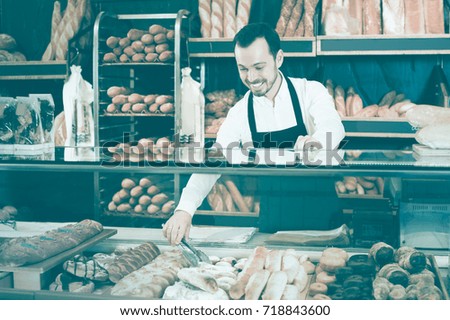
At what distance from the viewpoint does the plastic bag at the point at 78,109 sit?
3393mm

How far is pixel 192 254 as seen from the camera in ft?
5.72

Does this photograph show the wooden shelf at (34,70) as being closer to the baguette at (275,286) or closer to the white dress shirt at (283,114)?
the white dress shirt at (283,114)

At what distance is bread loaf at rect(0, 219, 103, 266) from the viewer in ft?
5.16

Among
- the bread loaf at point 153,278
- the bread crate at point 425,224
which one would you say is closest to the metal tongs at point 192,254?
the bread loaf at point 153,278

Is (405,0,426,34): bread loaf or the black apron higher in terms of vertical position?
(405,0,426,34): bread loaf

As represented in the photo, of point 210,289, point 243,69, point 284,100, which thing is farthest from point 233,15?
point 210,289

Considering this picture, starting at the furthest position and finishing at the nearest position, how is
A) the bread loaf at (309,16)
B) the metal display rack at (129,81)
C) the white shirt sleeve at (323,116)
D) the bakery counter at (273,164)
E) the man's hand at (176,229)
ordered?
the metal display rack at (129,81) < the bread loaf at (309,16) < the white shirt sleeve at (323,116) < the man's hand at (176,229) < the bakery counter at (273,164)

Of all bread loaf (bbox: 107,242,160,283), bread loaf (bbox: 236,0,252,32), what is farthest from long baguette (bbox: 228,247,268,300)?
bread loaf (bbox: 236,0,252,32)

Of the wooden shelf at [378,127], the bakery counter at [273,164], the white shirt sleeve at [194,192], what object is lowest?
the white shirt sleeve at [194,192]

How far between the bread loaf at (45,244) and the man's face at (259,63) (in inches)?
59.4

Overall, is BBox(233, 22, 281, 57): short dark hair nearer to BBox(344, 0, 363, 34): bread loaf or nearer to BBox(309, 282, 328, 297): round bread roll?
BBox(344, 0, 363, 34): bread loaf

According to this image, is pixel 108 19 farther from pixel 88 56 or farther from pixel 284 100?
pixel 284 100

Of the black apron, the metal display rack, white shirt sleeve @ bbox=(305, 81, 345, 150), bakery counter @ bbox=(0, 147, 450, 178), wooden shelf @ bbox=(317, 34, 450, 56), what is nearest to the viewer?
bakery counter @ bbox=(0, 147, 450, 178)

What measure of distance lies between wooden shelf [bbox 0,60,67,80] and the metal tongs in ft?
6.85
